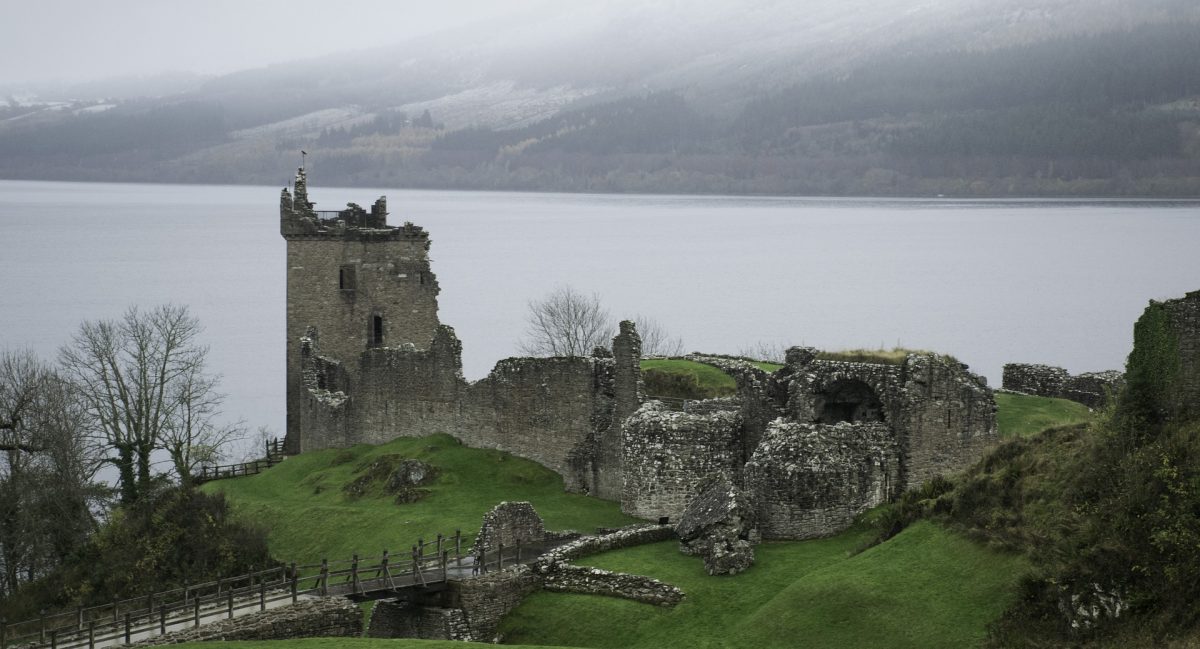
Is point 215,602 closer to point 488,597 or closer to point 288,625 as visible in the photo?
point 288,625

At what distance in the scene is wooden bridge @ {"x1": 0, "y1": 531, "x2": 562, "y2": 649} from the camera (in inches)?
1286

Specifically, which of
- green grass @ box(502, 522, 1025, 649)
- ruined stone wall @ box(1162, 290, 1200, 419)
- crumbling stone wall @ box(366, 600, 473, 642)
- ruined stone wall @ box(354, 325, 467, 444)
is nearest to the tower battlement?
ruined stone wall @ box(354, 325, 467, 444)

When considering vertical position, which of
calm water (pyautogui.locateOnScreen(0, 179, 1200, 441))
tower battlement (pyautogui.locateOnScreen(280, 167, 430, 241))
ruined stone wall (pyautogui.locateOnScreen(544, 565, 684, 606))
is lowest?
calm water (pyautogui.locateOnScreen(0, 179, 1200, 441))

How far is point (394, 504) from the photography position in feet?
152

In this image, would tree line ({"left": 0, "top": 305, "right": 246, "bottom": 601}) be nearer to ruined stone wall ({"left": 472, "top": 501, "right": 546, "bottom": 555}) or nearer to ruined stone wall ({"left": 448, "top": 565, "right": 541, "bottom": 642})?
ruined stone wall ({"left": 472, "top": 501, "right": 546, "bottom": 555})

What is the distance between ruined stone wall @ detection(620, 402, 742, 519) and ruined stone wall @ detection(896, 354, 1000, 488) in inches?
195

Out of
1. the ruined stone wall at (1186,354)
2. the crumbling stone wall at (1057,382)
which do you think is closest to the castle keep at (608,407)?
the crumbling stone wall at (1057,382)

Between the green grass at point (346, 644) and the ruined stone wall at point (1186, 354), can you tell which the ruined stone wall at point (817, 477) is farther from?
the ruined stone wall at point (1186, 354)

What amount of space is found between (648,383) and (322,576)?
15.2 m

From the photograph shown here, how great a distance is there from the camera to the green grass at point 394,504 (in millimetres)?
42688

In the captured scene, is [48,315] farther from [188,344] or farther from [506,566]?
[506,566]

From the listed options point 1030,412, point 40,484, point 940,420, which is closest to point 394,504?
point 40,484

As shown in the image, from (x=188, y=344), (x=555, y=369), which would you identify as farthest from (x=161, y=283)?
(x=555, y=369)

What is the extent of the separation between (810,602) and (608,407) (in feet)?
52.7
